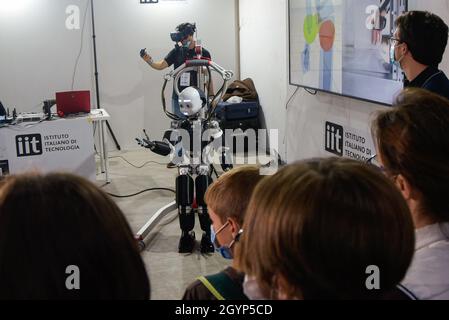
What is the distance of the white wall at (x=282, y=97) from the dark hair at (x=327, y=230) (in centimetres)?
323

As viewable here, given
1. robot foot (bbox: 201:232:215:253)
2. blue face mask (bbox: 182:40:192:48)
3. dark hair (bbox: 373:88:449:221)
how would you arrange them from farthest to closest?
blue face mask (bbox: 182:40:192:48), robot foot (bbox: 201:232:215:253), dark hair (bbox: 373:88:449:221)

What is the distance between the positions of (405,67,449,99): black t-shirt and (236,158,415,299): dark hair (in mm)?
1631

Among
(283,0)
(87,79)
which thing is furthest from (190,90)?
(87,79)

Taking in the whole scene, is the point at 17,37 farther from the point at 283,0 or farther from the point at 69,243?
the point at 69,243

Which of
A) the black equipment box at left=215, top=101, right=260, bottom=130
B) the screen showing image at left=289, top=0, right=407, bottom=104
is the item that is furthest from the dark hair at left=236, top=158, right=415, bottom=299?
the black equipment box at left=215, top=101, right=260, bottom=130

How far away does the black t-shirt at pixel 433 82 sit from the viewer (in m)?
2.31

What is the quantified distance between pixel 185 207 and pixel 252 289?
9.07 ft

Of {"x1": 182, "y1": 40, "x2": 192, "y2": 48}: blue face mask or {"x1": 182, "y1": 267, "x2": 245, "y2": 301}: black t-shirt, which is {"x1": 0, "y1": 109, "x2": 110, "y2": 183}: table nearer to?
{"x1": 182, "y1": 40, "x2": 192, "y2": 48}: blue face mask

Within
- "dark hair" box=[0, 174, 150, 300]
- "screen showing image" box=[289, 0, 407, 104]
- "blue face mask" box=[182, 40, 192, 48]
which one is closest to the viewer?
"dark hair" box=[0, 174, 150, 300]

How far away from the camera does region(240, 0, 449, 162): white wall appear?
4.47 meters

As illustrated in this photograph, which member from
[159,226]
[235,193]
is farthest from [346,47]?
[235,193]

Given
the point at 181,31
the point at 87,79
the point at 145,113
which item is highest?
the point at 181,31
